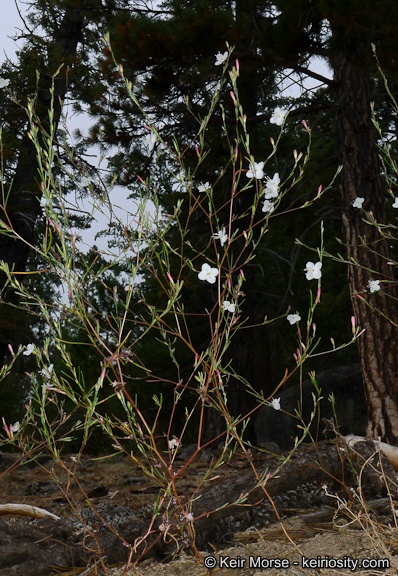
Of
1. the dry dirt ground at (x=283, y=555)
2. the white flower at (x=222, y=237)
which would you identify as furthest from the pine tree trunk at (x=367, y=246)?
the white flower at (x=222, y=237)

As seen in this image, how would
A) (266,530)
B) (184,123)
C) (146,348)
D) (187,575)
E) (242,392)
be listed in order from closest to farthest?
1. (187,575)
2. (266,530)
3. (184,123)
4. (242,392)
5. (146,348)

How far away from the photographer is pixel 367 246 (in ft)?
16.2

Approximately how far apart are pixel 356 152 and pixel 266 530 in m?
3.67

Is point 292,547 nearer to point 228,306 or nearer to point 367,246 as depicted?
point 228,306

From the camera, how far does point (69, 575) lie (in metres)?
2.57

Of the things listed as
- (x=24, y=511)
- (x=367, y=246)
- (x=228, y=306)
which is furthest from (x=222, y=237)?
(x=367, y=246)

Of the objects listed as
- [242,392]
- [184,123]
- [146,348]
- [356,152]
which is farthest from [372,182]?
[146,348]

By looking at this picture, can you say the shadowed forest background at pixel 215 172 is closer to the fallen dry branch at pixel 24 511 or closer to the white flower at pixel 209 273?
the white flower at pixel 209 273

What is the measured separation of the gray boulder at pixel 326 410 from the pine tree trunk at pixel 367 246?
2.59 metres

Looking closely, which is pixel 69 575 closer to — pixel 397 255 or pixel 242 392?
pixel 242 392

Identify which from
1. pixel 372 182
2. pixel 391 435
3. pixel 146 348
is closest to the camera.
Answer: pixel 391 435

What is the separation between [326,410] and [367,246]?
340 cm

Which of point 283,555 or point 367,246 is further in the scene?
point 367,246

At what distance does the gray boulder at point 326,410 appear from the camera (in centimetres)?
738
